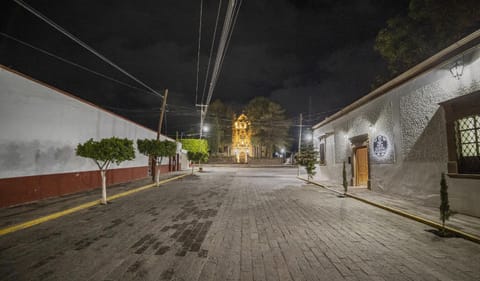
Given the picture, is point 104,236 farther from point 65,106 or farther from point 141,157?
point 141,157

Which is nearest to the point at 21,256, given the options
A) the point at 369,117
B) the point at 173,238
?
the point at 173,238

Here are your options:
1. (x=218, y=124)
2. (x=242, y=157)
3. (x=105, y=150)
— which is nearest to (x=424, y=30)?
(x=105, y=150)

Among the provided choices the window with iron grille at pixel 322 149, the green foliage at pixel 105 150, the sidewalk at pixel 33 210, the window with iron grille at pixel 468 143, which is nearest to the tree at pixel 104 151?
the green foliage at pixel 105 150

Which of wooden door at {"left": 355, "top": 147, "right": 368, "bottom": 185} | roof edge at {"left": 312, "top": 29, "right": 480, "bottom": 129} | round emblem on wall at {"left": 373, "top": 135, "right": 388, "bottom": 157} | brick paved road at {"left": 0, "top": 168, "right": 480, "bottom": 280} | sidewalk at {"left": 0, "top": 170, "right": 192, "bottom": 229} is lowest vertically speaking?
sidewalk at {"left": 0, "top": 170, "right": 192, "bottom": 229}

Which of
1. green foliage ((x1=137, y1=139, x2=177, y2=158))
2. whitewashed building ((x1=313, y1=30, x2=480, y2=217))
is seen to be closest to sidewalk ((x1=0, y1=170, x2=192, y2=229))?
green foliage ((x1=137, y1=139, x2=177, y2=158))

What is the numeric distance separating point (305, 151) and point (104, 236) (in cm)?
1504

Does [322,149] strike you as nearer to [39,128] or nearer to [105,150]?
[105,150]

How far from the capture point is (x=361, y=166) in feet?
46.4

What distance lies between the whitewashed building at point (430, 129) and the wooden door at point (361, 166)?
1164mm

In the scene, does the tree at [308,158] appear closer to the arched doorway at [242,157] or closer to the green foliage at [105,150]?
the green foliage at [105,150]

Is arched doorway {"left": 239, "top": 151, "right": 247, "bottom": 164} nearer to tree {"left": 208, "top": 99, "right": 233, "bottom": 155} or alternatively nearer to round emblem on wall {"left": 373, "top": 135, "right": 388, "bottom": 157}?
tree {"left": 208, "top": 99, "right": 233, "bottom": 155}

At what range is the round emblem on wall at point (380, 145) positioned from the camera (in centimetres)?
1080

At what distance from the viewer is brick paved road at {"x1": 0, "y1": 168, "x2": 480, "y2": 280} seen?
3307 mm

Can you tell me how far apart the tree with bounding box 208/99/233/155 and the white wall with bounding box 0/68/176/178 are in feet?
132
